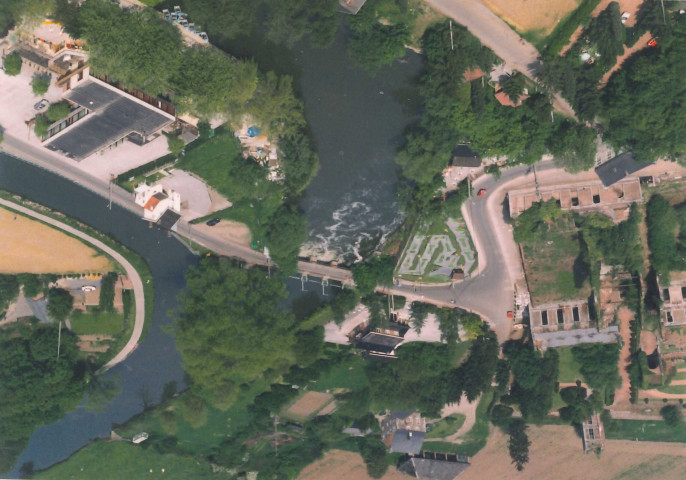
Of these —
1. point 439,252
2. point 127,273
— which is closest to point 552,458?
point 439,252

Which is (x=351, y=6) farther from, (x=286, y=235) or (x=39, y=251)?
(x=39, y=251)

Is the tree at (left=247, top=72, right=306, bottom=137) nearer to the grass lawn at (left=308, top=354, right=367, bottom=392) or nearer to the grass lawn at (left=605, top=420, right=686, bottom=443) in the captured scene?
the grass lawn at (left=308, top=354, right=367, bottom=392)

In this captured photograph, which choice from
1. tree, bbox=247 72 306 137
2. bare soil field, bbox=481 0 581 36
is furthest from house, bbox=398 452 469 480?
bare soil field, bbox=481 0 581 36

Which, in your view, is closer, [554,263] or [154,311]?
[154,311]

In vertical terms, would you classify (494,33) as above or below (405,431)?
above

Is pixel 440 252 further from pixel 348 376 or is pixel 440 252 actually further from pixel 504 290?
pixel 348 376

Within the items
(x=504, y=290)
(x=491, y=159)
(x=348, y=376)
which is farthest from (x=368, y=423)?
(x=491, y=159)
